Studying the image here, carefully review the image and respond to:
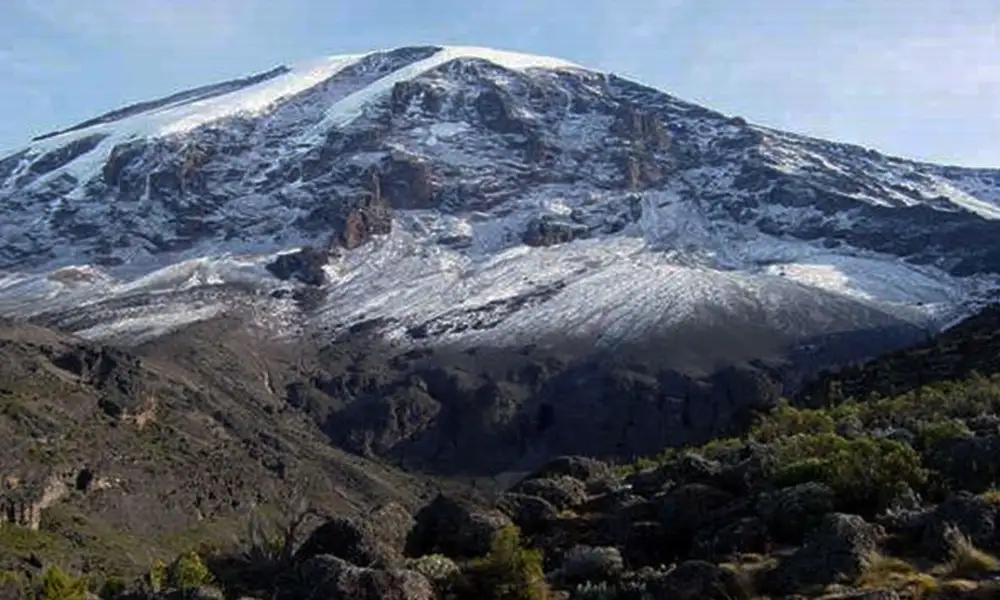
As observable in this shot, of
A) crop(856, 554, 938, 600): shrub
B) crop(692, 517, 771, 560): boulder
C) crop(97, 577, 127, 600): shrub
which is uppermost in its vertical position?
crop(856, 554, 938, 600): shrub

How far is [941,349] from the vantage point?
76.8m

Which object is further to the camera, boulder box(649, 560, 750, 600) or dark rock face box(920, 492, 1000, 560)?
dark rock face box(920, 492, 1000, 560)

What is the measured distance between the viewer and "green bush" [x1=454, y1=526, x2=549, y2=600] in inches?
707

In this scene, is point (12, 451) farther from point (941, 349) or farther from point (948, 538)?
point (948, 538)

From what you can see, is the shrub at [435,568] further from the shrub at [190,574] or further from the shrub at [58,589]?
the shrub at [58,589]

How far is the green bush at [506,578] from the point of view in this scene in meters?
18.0

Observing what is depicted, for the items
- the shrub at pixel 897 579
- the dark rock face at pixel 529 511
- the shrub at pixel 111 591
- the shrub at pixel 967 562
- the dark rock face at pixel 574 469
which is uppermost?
the shrub at pixel 967 562

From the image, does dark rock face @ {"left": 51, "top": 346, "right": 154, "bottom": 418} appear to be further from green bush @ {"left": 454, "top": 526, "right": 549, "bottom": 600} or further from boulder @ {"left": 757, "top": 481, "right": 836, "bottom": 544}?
boulder @ {"left": 757, "top": 481, "right": 836, "bottom": 544}

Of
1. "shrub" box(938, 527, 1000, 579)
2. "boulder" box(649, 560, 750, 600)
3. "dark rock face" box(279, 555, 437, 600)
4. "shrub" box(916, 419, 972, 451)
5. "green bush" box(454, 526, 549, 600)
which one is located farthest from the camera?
"shrub" box(916, 419, 972, 451)

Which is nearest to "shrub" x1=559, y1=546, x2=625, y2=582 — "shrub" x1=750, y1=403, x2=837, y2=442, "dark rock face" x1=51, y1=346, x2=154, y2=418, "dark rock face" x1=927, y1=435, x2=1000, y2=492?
"dark rock face" x1=927, y1=435, x2=1000, y2=492

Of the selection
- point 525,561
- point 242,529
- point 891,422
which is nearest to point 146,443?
point 242,529

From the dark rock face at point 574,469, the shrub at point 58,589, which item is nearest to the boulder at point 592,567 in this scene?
the shrub at point 58,589

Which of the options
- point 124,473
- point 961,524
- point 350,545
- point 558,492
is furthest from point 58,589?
point 124,473

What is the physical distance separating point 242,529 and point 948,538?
Answer: 477ft
